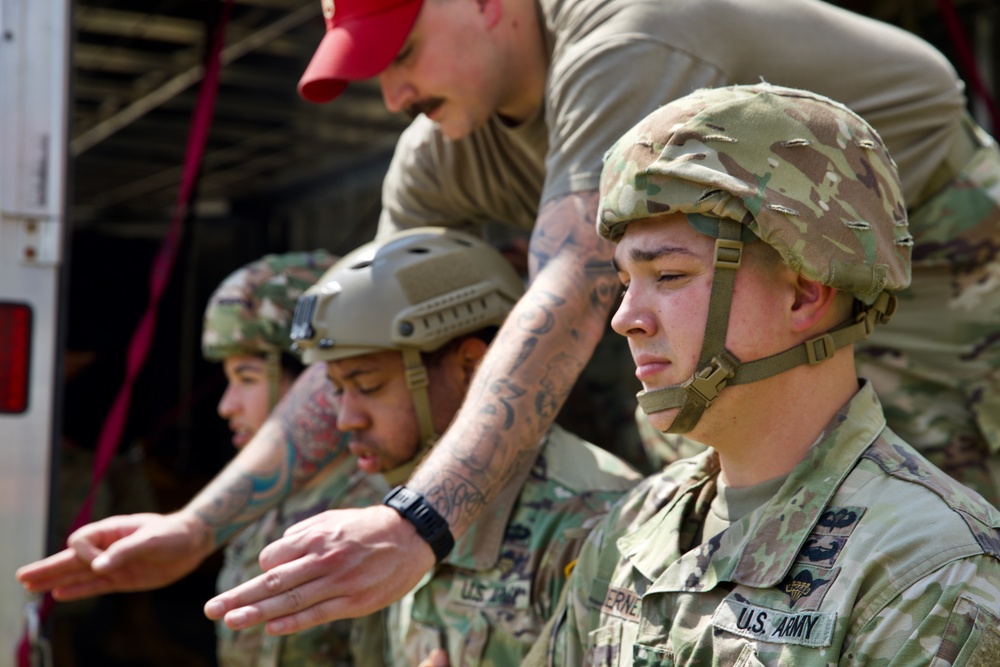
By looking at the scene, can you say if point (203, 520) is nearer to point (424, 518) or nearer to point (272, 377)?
point (272, 377)

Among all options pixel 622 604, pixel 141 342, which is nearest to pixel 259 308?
pixel 141 342

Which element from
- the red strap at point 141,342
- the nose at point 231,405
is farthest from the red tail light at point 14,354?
the nose at point 231,405

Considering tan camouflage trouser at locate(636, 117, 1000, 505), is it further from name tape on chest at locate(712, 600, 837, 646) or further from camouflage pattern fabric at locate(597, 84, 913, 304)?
name tape on chest at locate(712, 600, 837, 646)

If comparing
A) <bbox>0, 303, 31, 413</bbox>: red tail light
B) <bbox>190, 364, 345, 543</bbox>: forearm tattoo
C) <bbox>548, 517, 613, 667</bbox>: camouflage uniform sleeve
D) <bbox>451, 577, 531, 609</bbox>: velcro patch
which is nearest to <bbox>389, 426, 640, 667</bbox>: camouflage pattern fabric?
<bbox>451, 577, 531, 609</bbox>: velcro patch

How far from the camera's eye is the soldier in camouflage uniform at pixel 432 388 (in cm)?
281

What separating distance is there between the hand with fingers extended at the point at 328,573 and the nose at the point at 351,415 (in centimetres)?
100

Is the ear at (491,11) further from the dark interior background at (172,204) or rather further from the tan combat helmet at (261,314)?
the tan combat helmet at (261,314)

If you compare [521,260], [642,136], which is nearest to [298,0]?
[521,260]

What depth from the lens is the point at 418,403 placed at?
10.3 ft

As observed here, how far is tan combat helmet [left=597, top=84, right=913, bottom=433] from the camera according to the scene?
1849mm

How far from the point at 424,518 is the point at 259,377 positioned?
2386mm

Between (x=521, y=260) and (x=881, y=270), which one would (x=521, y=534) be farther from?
(x=881, y=270)

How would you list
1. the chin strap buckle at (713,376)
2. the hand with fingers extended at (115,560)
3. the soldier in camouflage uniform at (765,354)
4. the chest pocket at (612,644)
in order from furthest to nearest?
the hand with fingers extended at (115,560), the chest pocket at (612,644), the chin strap buckle at (713,376), the soldier in camouflage uniform at (765,354)

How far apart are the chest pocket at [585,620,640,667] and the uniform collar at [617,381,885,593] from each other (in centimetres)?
9
